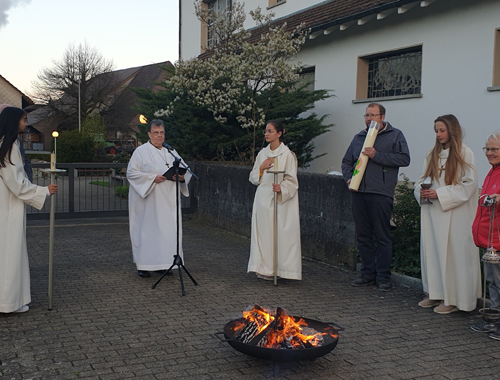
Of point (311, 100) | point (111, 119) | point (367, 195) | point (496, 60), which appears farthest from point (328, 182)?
point (111, 119)

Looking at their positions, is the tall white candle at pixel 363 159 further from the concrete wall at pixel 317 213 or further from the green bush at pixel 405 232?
the concrete wall at pixel 317 213

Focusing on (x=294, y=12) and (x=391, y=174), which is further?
(x=294, y=12)

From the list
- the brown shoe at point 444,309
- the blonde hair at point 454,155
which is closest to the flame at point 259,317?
the brown shoe at point 444,309

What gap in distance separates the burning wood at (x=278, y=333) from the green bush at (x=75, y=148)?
30295 mm

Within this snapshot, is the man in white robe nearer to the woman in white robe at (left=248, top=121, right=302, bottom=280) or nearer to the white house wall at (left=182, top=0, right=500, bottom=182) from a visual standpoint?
the woman in white robe at (left=248, top=121, right=302, bottom=280)

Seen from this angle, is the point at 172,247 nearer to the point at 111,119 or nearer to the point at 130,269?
the point at 130,269

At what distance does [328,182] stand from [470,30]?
4470mm

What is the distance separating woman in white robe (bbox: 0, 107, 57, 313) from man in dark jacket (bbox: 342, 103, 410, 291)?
363cm

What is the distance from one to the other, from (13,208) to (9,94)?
45.4 metres

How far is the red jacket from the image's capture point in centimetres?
539

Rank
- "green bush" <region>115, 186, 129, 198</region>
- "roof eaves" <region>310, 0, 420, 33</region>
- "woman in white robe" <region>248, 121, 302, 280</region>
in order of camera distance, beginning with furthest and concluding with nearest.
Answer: "green bush" <region>115, 186, 129, 198</region>, "roof eaves" <region>310, 0, 420, 33</region>, "woman in white robe" <region>248, 121, 302, 280</region>

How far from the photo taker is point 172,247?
26.1 feet

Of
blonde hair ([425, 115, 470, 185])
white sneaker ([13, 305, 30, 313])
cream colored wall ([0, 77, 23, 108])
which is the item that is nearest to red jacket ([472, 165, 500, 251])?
blonde hair ([425, 115, 470, 185])

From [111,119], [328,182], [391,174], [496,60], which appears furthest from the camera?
[111,119]
